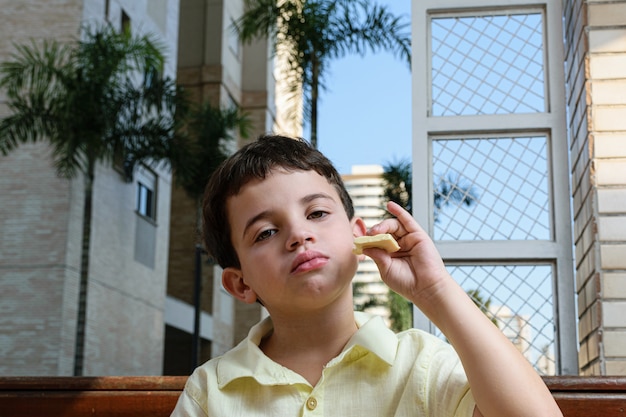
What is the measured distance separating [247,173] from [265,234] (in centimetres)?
14

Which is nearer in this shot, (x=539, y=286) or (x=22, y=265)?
(x=539, y=286)

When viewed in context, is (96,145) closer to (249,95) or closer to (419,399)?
(419,399)

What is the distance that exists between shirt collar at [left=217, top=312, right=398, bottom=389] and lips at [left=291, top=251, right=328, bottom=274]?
0.55 feet

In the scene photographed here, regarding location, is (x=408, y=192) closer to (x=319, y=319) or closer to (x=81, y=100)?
(x=81, y=100)

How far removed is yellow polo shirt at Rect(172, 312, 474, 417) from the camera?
145 cm

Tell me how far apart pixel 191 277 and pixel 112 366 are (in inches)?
253

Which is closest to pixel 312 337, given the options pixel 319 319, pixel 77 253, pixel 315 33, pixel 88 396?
pixel 319 319

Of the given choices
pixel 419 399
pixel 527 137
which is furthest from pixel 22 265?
pixel 419 399

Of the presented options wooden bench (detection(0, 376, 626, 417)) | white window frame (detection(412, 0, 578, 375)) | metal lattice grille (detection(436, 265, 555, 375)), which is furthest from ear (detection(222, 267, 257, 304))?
metal lattice grille (detection(436, 265, 555, 375))

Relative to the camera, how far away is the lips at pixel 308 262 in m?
1.44

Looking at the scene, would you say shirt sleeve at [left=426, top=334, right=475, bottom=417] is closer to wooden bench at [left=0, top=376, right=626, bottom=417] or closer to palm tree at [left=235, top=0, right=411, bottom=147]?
wooden bench at [left=0, top=376, right=626, bottom=417]

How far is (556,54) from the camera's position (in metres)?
3.20

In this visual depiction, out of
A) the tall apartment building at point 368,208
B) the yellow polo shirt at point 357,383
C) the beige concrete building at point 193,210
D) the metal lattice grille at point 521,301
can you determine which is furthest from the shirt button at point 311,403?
the metal lattice grille at point 521,301

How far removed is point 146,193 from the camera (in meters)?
17.1
